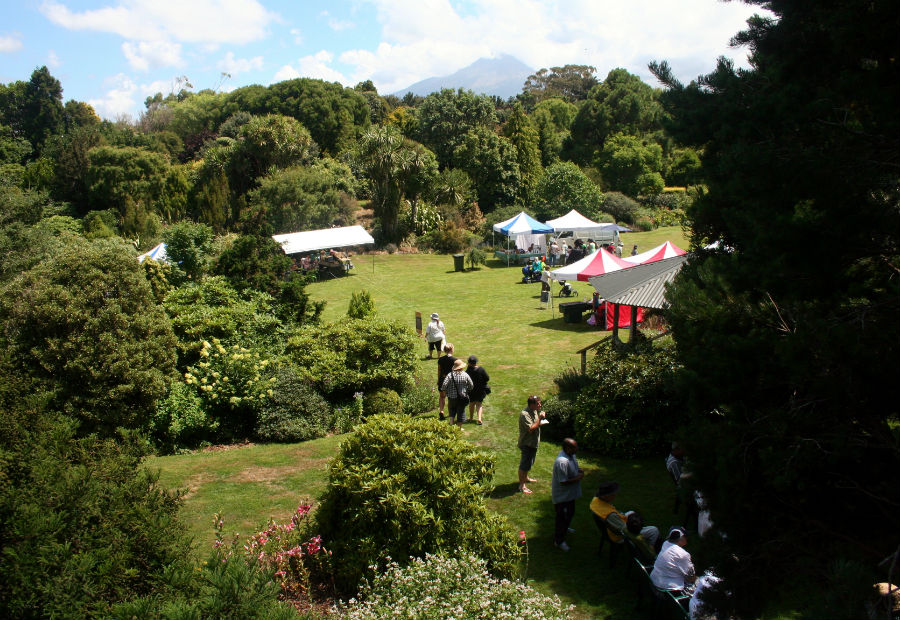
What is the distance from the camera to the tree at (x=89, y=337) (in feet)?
33.4

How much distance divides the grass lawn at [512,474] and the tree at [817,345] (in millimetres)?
2705

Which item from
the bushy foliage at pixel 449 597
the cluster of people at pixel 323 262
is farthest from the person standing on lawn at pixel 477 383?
the cluster of people at pixel 323 262

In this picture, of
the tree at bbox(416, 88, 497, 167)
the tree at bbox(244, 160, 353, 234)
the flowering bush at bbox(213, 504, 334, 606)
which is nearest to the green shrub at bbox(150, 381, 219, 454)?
the flowering bush at bbox(213, 504, 334, 606)

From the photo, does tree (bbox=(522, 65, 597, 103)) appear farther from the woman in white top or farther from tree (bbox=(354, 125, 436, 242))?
the woman in white top

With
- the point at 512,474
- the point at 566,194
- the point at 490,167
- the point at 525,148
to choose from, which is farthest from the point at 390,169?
the point at 512,474

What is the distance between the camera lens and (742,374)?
463cm

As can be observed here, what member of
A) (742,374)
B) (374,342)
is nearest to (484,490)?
(742,374)

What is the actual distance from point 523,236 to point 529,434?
77.1ft

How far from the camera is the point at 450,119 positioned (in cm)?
4809

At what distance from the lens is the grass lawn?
7.08 m

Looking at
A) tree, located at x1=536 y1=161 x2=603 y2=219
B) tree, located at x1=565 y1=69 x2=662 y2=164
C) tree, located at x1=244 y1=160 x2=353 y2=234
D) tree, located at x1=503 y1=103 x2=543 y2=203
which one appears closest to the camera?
tree, located at x1=244 y1=160 x2=353 y2=234

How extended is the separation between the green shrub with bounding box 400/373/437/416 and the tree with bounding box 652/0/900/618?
8.23 metres

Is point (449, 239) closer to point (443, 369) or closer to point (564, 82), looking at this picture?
point (443, 369)

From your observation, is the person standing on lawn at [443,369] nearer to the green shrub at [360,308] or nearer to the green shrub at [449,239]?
the green shrub at [360,308]
